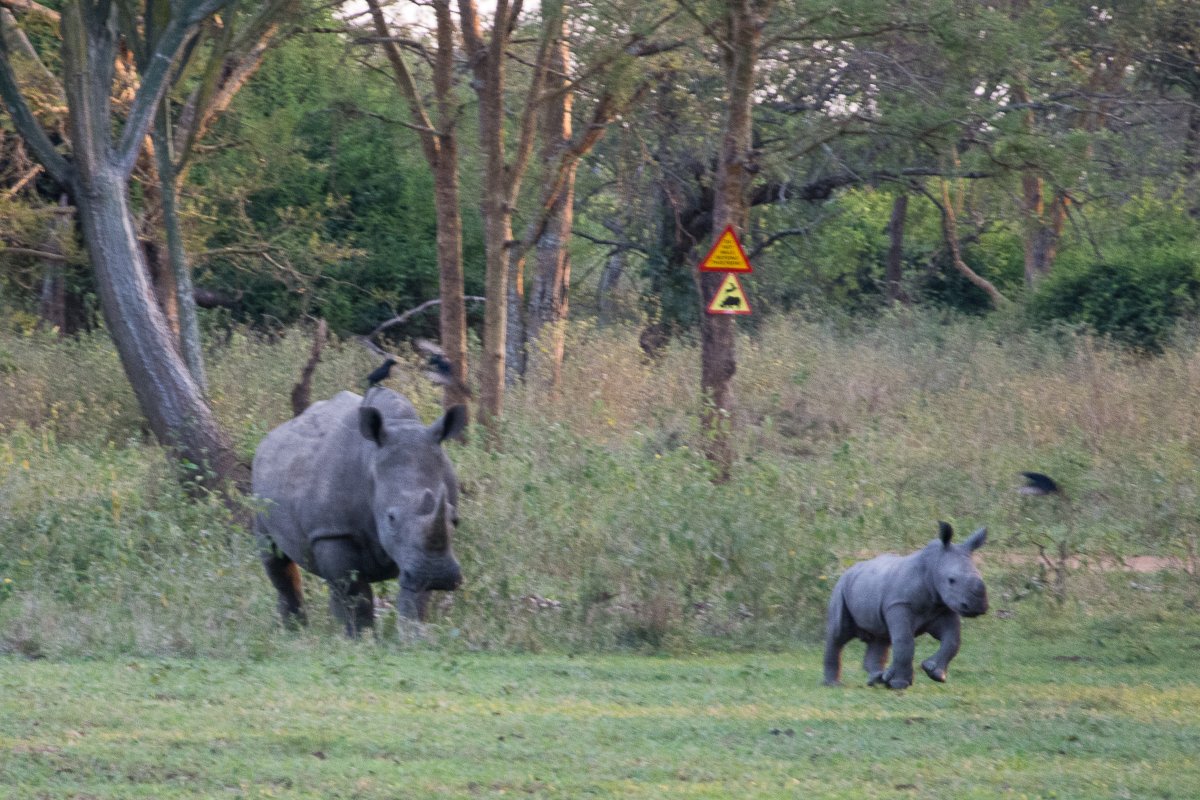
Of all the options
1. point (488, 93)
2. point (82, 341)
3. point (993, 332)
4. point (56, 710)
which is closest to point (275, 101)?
point (82, 341)

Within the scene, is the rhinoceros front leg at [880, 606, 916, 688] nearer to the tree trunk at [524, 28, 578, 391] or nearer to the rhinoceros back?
the rhinoceros back

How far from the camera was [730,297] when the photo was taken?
13844 mm

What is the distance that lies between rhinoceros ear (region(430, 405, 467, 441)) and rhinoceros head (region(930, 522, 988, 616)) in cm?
310

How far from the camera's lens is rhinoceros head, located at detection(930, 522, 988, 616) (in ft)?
25.9

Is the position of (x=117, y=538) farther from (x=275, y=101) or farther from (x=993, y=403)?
(x=275, y=101)

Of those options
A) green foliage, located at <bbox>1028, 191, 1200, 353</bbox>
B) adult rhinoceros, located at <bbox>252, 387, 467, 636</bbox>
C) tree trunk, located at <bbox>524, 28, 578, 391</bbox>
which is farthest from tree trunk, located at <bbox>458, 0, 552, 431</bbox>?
green foliage, located at <bbox>1028, 191, 1200, 353</bbox>

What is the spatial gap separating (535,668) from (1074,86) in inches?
642

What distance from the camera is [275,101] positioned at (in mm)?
26016

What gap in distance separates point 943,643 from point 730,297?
5.94 meters

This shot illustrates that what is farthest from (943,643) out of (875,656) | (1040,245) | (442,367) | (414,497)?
(1040,245)

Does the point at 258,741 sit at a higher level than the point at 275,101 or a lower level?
lower

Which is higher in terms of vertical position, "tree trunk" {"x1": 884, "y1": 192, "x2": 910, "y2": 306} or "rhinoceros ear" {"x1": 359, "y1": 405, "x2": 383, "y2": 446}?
"tree trunk" {"x1": 884, "y1": 192, "x2": 910, "y2": 306}

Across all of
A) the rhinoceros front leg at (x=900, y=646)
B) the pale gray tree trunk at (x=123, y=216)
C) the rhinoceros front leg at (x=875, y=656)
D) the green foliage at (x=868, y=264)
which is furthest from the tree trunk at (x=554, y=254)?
→ the rhinoceros front leg at (x=900, y=646)

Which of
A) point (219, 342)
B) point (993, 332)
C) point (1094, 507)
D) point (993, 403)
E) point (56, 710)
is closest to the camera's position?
point (56, 710)
